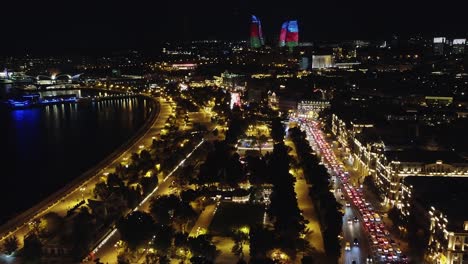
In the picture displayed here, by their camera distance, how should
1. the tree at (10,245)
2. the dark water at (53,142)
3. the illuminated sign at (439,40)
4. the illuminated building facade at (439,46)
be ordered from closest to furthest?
1. the tree at (10,245)
2. the dark water at (53,142)
3. the illuminated building facade at (439,46)
4. the illuminated sign at (439,40)

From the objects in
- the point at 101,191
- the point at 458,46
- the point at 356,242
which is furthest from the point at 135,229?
the point at 458,46

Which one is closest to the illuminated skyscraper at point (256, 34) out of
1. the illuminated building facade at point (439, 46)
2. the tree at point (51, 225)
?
the illuminated building facade at point (439, 46)

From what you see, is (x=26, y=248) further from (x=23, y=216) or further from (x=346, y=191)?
(x=346, y=191)


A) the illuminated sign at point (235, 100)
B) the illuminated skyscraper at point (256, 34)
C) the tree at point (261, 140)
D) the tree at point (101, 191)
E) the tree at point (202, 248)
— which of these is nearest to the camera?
the tree at point (202, 248)

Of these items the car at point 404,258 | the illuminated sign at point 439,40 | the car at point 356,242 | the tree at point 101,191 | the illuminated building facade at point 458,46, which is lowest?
the car at point 404,258

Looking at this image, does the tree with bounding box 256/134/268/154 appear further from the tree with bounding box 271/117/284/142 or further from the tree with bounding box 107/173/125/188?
the tree with bounding box 107/173/125/188

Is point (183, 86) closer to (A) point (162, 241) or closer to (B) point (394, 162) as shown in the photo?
(B) point (394, 162)

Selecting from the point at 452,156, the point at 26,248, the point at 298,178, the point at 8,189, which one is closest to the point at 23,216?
the point at 26,248

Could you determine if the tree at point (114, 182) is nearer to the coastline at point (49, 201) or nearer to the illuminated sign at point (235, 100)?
the coastline at point (49, 201)
